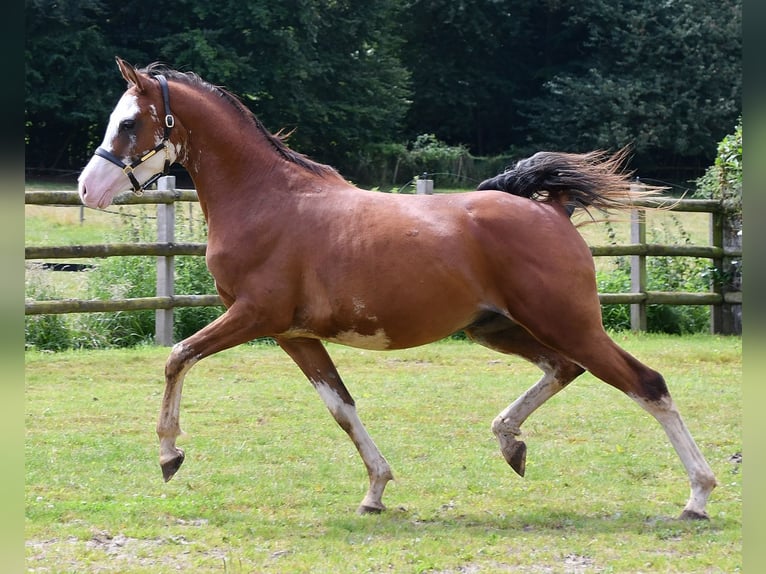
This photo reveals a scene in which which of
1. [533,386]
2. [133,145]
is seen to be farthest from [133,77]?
[533,386]

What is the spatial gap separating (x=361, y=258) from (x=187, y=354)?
3.48ft

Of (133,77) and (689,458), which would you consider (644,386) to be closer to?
(689,458)

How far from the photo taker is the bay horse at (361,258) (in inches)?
197

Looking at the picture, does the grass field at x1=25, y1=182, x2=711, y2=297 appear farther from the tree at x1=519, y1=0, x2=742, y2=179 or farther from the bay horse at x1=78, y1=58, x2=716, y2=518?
the tree at x1=519, y1=0, x2=742, y2=179

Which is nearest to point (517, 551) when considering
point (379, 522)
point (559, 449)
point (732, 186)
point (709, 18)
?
point (379, 522)

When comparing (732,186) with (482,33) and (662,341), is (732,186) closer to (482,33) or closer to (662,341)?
(662,341)

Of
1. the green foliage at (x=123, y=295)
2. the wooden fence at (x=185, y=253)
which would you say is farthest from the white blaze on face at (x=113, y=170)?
the green foliage at (x=123, y=295)

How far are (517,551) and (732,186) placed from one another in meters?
9.67

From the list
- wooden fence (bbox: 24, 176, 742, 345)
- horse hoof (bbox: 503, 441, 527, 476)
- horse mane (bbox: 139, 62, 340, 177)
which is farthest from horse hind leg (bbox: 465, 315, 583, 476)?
wooden fence (bbox: 24, 176, 742, 345)

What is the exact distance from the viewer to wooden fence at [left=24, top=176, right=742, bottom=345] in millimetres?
10305

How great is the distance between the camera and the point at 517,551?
4422 mm

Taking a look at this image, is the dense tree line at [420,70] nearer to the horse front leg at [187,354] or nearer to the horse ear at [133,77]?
the horse ear at [133,77]

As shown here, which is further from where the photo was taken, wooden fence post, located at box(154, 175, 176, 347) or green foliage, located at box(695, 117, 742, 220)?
green foliage, located at box(695, 117, 742, 220)

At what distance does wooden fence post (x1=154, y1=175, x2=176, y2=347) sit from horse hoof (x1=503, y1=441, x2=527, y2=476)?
6.37 m
